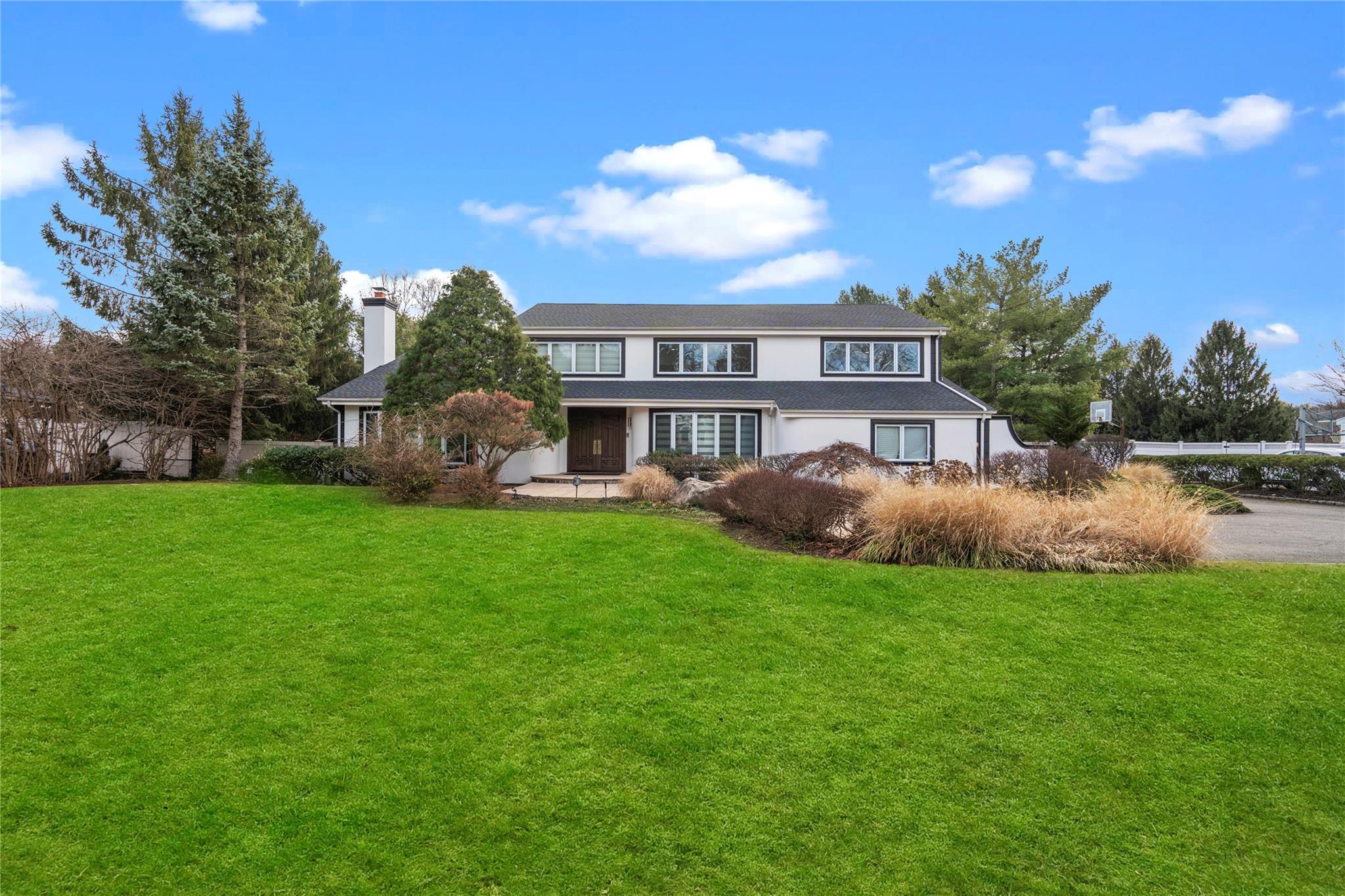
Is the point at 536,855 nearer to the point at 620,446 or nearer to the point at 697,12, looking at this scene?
the point at 697,12

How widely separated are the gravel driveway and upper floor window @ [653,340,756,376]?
45.9 feet

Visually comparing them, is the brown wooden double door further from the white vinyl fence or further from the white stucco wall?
the white vinyl fence

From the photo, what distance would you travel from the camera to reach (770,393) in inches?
867

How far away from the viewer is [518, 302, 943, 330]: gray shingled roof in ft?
75.6

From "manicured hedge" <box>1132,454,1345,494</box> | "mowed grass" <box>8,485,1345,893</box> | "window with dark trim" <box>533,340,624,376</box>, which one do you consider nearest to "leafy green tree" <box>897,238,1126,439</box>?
"manicured hedge" <box>1132,454,1345,494</box>

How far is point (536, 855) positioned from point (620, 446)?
18.5 metres

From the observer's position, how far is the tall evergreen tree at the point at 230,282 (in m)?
17.4

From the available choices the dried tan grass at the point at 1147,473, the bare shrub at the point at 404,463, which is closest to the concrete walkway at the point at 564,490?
the bare shrub at the point at 404,463

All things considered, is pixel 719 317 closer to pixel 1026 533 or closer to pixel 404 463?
pixel 404 463

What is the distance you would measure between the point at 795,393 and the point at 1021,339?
60.3ft

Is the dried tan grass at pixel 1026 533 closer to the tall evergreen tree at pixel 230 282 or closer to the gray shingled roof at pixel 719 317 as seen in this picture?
the gray shingled roof at pixel 719 317

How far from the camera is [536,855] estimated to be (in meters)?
3.41

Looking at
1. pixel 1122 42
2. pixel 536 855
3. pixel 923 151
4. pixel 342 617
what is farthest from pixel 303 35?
pixel 1122 42

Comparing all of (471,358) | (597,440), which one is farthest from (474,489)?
(597,440)
